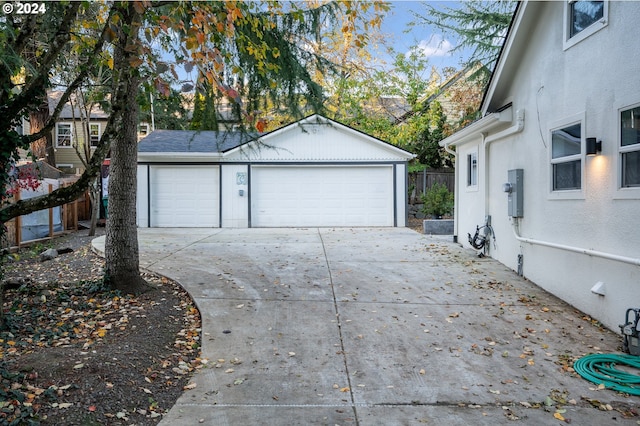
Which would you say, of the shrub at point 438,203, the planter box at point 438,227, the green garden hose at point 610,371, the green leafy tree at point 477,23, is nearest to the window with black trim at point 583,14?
the green garden hose at point 610,371

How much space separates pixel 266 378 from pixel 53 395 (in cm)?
164

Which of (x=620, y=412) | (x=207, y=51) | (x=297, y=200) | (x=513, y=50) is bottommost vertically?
(x=620, y=412)

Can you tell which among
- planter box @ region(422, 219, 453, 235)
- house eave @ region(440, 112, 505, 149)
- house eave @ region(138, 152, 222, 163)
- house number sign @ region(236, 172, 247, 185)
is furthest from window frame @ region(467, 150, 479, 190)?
house eave @ region(138, 152, 222, 163)

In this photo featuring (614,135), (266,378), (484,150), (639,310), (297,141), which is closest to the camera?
(266,378)

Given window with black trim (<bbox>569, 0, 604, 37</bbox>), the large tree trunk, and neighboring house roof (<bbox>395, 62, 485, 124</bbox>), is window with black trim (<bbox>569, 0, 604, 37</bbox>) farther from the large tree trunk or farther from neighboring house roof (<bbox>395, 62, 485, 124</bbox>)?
neighboring house roof (<bbox>395, 62, 485, 124</bbox>)

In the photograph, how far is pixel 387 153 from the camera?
53.0 feet

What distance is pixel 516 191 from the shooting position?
7754 mm

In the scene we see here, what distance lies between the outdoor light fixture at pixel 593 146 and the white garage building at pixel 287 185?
10519mm

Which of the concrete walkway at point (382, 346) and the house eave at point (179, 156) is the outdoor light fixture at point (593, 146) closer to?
the concrete walkway at point (382, 346)

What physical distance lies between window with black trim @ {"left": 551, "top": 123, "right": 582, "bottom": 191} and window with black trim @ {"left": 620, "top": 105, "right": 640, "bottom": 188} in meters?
0.86

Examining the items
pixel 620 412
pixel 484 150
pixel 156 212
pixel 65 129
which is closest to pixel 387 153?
pixel 484 150

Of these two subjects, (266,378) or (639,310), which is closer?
(266,378)

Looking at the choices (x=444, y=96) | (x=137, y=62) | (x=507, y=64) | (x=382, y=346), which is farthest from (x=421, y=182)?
(x=137, y=62)

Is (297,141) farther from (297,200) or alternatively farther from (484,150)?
(484,150)
